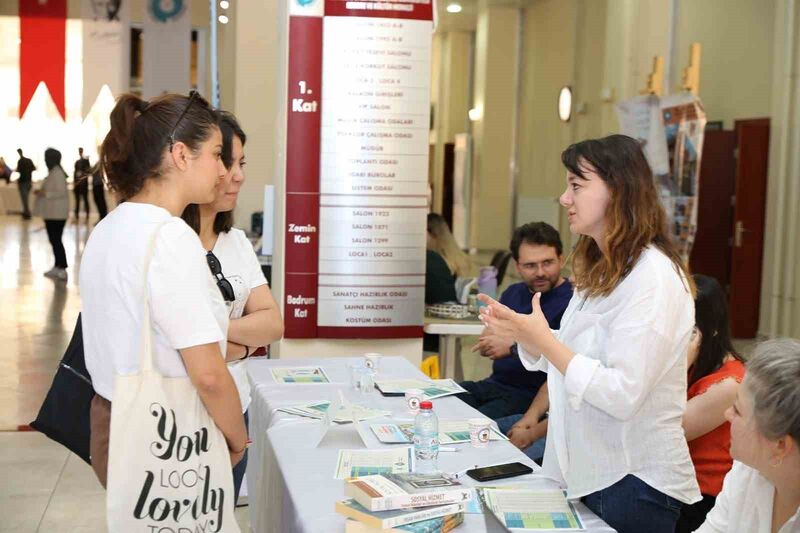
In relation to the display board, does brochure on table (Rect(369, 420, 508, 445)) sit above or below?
below

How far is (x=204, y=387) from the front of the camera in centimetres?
189

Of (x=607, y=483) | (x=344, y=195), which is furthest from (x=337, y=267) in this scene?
(x=607, y=483)

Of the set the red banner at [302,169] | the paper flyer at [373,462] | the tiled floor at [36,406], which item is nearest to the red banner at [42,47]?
the tiled floor at [36,406]

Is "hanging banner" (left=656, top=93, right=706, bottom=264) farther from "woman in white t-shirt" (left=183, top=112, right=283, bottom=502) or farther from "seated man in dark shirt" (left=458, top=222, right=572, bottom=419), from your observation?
"woman in white t-shirt" (left=183, top=112, right=283, bottom=502)

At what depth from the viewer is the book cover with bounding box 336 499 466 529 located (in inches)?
75.9

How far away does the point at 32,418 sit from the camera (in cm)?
585

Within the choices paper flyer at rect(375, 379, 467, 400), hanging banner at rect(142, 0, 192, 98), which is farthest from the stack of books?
hanging banner at rect(142, 0, 192, 98)

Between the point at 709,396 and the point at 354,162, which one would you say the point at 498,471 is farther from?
the point at 354,162

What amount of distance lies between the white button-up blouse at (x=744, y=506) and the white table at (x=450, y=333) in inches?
121

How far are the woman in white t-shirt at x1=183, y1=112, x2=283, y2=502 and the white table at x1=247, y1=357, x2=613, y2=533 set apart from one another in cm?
20

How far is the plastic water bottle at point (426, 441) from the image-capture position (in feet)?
8.31

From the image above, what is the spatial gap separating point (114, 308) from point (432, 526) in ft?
2.65

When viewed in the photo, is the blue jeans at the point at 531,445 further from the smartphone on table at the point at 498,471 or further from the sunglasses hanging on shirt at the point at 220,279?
the sunglasses hanging on shirt at the point at 220,279

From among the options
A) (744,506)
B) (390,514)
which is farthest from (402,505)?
(744,506)
